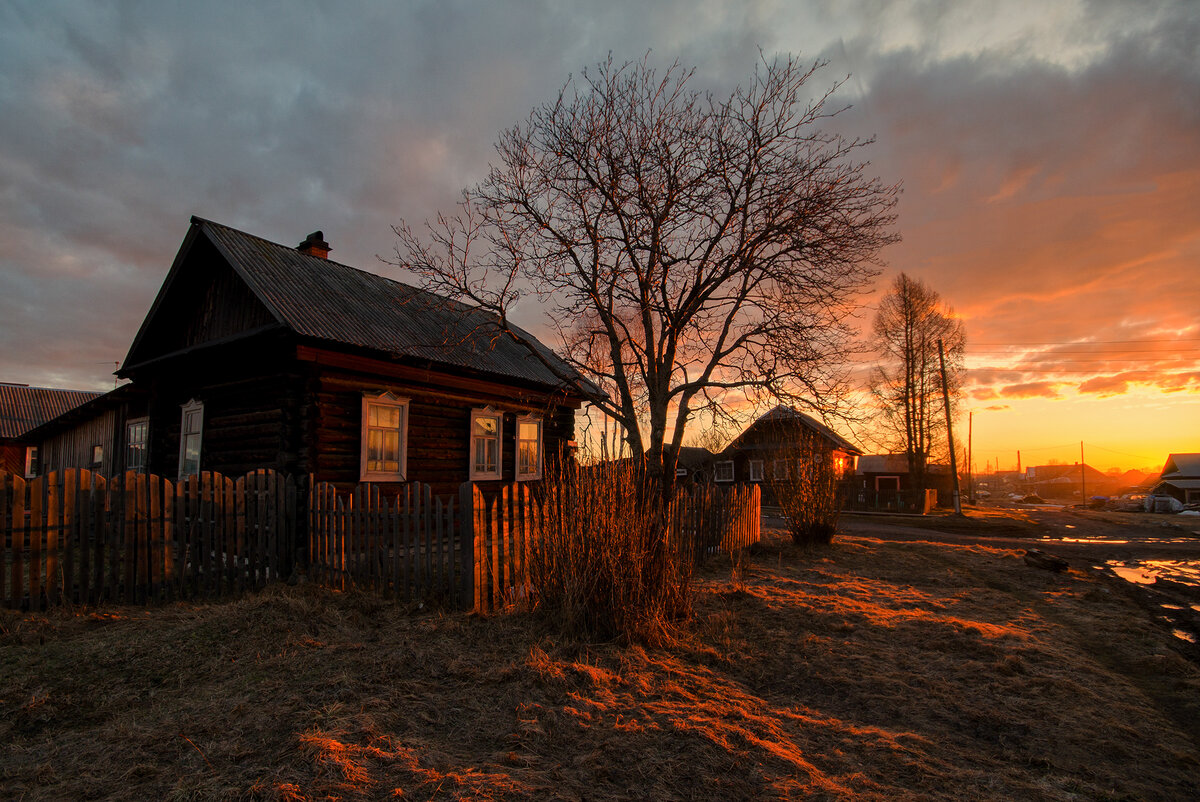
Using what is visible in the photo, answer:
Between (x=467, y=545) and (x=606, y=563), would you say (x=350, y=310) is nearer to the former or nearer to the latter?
(x=467, y=545)

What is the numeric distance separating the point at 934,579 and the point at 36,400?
145 ft

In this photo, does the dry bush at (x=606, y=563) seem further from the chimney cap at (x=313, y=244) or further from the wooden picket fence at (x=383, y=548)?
the chimney cap at (x=313, y=244)

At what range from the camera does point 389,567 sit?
6.98 meters

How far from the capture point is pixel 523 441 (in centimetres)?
1410

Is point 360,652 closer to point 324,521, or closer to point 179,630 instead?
point 179,630

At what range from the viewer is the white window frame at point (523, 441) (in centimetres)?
1379

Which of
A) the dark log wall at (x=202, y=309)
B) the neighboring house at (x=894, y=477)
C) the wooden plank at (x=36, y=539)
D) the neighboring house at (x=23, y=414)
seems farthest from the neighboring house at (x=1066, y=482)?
the neighboring house at (x=23, y=414)

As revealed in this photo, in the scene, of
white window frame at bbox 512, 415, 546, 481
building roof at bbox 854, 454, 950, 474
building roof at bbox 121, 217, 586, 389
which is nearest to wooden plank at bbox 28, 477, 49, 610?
building roof at bbox 121, 217, 586, 389

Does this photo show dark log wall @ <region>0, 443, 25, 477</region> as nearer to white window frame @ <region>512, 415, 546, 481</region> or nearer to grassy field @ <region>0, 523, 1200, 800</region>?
white window frame @ <region>512, 415, 546, 481</region>

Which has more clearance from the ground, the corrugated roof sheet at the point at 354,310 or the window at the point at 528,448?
the corrugated roof sheet at the point at 354,310

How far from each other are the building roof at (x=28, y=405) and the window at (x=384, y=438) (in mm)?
29463

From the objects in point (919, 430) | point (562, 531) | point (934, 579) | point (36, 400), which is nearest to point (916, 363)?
point (919, 430)

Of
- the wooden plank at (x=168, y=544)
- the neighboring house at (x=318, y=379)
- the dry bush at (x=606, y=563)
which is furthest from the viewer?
the neighboring house at (x=318, y=379)

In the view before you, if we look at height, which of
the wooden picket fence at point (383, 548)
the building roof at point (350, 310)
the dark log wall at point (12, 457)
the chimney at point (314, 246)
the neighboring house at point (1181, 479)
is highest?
the chimney at point (314, 246)
